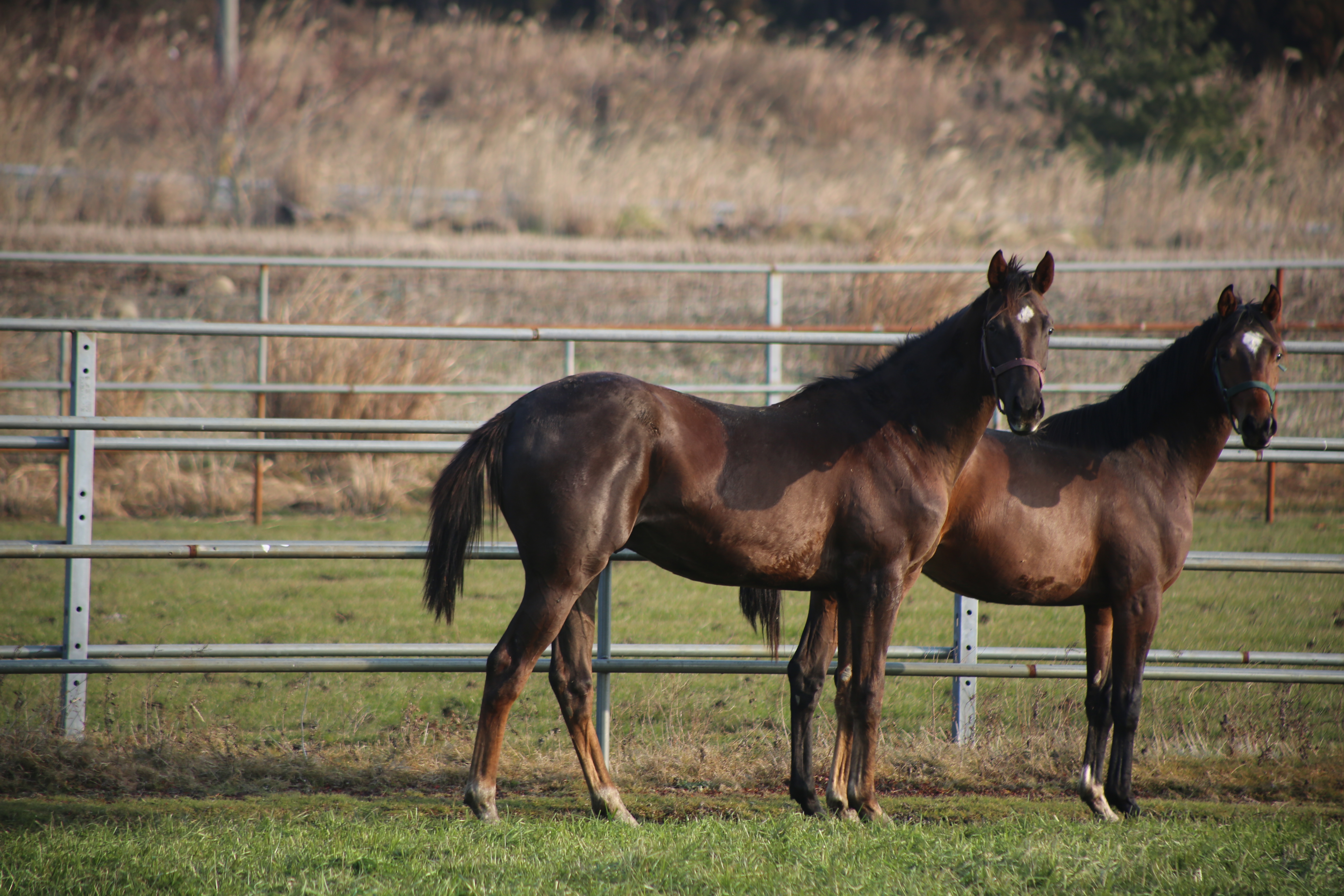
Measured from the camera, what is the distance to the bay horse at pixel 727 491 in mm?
3586

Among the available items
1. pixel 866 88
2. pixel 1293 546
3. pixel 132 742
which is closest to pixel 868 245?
pixel 1293 546

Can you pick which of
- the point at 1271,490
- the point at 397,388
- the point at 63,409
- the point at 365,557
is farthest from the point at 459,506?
the point at 63,409

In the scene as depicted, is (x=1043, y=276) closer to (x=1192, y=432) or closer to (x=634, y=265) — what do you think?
(x=1192, y=432)

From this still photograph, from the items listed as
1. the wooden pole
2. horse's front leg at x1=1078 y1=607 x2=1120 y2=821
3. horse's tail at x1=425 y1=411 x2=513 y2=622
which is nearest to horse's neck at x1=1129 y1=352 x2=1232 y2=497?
horse's front leg at x1=1078 y1=607 x2=1120 y2=821

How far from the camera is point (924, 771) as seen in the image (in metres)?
4.57

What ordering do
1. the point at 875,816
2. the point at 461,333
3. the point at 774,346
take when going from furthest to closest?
the point at 774,346 < the point at 461,333 < the point at 875,816

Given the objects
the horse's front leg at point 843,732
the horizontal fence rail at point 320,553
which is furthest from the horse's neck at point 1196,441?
the horse's front leg at point 843,732

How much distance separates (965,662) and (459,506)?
2.26 meters

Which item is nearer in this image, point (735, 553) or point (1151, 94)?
point (735, 553)

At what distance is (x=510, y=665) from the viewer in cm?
360

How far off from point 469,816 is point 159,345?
7.42 m

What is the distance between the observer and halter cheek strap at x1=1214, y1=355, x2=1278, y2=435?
3920mm

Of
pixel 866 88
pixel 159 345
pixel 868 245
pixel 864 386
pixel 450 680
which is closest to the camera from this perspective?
pixel 864 386

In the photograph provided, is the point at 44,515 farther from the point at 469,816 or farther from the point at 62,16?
the point at 62,16
